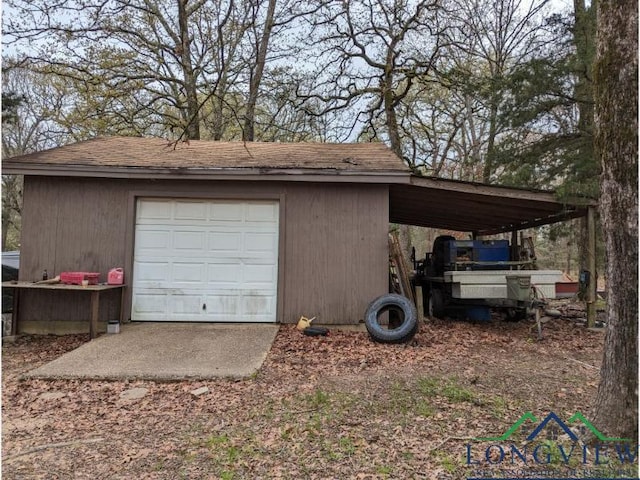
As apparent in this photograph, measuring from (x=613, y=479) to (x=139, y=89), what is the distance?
16366 millimetres

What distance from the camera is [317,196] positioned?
285 inches

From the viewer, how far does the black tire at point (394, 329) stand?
6.07m

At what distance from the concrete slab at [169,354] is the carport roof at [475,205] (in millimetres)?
3615

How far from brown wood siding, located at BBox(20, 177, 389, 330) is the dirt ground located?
143 cm

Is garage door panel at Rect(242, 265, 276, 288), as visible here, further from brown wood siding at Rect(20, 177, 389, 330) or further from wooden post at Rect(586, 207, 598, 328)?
wooden post at Rect(586, 207, 598, 328)

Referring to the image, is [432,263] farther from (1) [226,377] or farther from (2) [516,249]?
(1) [226,377]

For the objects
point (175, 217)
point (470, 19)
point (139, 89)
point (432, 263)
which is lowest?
point (432, 263)

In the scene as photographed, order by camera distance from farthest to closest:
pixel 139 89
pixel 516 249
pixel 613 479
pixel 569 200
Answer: pixel 139 89
pixel 516 249
pixel 569 200
pixel 613 479

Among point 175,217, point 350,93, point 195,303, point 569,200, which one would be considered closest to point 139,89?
point 350,93

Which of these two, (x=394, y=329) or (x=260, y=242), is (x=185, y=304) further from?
(x=394, y=329)

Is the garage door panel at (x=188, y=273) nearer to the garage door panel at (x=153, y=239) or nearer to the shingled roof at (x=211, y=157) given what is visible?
the garage door panel at (x=153, y=239)

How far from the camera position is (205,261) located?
7188 mm

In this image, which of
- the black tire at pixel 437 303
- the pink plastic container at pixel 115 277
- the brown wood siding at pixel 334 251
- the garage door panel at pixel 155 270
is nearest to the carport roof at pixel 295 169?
the brown wood siding at pixel 334 251

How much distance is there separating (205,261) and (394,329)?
3.40 meters
